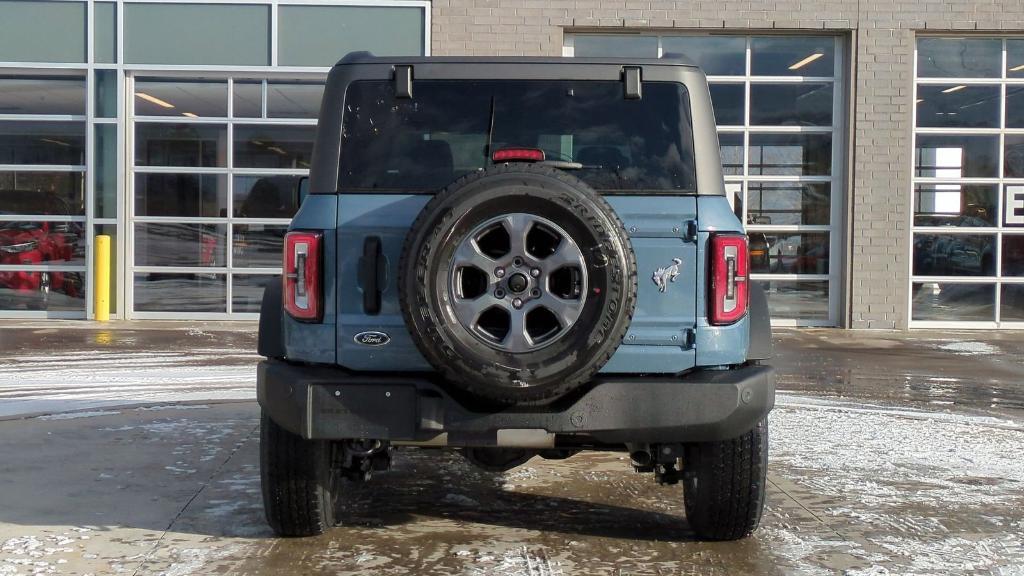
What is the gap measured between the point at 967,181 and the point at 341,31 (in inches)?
344

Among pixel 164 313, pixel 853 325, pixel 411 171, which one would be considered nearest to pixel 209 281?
pixel 164 313

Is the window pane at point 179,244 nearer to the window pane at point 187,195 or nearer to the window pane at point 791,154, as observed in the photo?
the window pane at point 187,195

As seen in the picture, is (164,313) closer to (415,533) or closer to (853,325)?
(853,325)

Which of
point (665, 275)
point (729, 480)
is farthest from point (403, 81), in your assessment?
point (729, 480)

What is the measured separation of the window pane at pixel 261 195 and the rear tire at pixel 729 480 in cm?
1266

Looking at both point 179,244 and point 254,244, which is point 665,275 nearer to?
point 254,244

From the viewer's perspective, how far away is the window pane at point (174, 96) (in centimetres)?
1694

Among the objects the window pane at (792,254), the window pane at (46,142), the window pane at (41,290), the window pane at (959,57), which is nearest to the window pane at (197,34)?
the window pane at (46,142)

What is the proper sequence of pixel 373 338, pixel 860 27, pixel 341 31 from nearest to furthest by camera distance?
1. pixel 373 338
2. pixel 860 27
3. pixel 341 31

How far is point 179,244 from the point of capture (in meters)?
17.1

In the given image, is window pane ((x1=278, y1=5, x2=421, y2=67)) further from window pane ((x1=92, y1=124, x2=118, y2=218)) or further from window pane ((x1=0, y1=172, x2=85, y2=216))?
window pane ((x1=0, y1=172, x2=85, y2=216))

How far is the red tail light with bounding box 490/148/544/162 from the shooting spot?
16.1 feet

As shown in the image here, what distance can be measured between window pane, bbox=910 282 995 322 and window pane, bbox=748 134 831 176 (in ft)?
6.93

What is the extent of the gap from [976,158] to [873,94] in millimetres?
1790
